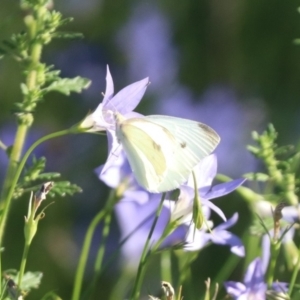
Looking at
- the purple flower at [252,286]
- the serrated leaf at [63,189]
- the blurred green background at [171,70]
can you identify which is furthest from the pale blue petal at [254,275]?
the blurred green background at [171,70]

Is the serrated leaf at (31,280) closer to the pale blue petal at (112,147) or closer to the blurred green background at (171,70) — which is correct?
the pale blue petal at (112,147)

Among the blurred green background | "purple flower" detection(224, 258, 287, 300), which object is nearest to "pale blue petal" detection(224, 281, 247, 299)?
"purple flower" detection(224, 258, 287, 300)

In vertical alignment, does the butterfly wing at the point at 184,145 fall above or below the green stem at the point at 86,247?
above

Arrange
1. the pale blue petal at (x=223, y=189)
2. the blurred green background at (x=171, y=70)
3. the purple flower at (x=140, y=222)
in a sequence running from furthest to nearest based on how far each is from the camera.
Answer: the blurred green background at (x=171, y=70)
the purple flower at (x=140, y=222)
the pale blue petal at (x=223, y=189)

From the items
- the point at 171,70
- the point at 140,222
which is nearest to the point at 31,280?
the point at 140,222

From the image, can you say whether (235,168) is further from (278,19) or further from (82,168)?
(278,19)

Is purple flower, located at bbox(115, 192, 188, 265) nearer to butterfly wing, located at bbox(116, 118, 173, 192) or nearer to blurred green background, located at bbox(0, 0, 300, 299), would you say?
butterfly wing, located at bbox(116, 118, 173, 192)
